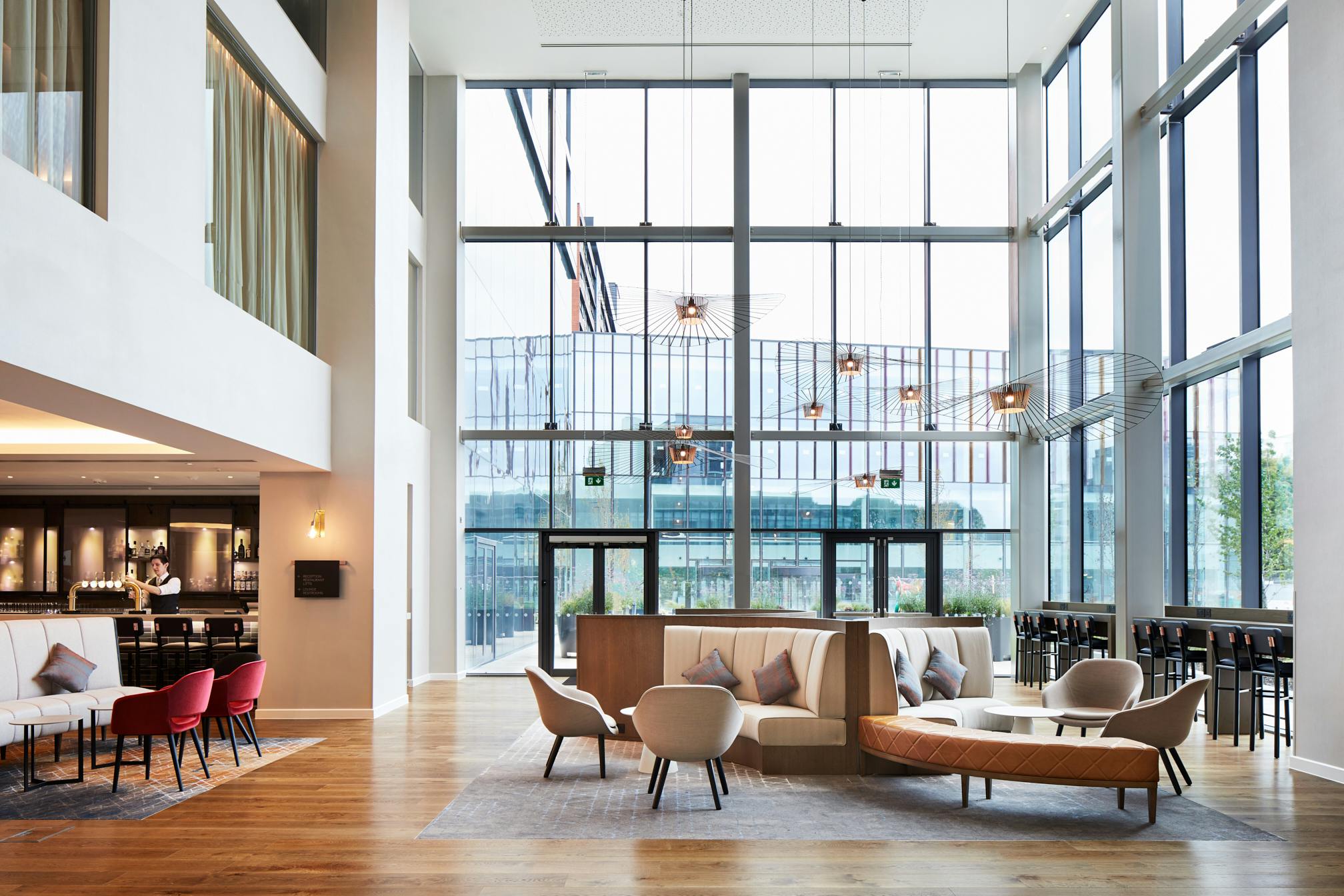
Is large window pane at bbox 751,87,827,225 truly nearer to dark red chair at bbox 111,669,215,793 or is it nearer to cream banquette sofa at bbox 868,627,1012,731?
cream banquette sofa at bbox 868,627,1012,731

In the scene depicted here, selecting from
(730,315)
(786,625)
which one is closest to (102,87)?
(786,625)

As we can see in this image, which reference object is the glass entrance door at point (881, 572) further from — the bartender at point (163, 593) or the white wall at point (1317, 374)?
the bartender at point (163, 593)

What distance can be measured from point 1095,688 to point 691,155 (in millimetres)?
9891

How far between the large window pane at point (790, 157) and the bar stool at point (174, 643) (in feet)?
28.3

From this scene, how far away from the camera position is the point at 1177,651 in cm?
996

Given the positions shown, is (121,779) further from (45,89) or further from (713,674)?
(45,89)

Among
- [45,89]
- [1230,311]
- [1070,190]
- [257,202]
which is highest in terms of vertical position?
[1070,190]

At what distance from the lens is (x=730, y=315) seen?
559 inches

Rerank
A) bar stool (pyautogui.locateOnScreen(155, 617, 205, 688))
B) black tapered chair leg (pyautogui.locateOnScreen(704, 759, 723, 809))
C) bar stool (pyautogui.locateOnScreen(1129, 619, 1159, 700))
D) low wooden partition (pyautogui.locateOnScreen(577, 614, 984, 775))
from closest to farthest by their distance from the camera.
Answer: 1. black tapered chair leg (pyautogui.locateOnScreen(704, 759, 723, 809))
2. low wooden partition (pyautogui.locateOnScreen(577, 614, 984, 775))
3. bar stool (pyautogui.locateOnScreen(1129, 619, 1159, 700))
4. bar stool (pyautogui.locateOnScreen(155, 617, 205, 688))

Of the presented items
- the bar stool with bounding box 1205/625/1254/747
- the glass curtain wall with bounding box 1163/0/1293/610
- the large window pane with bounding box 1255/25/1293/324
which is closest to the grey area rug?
the bar stool with bounding box 1205/625/1254/747

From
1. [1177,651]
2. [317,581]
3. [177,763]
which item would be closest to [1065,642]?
[1177,651]

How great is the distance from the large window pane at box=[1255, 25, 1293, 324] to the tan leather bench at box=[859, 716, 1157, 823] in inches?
206

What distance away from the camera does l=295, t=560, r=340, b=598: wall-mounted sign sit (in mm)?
10258

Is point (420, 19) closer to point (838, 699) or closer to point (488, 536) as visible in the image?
point (488, 536)
